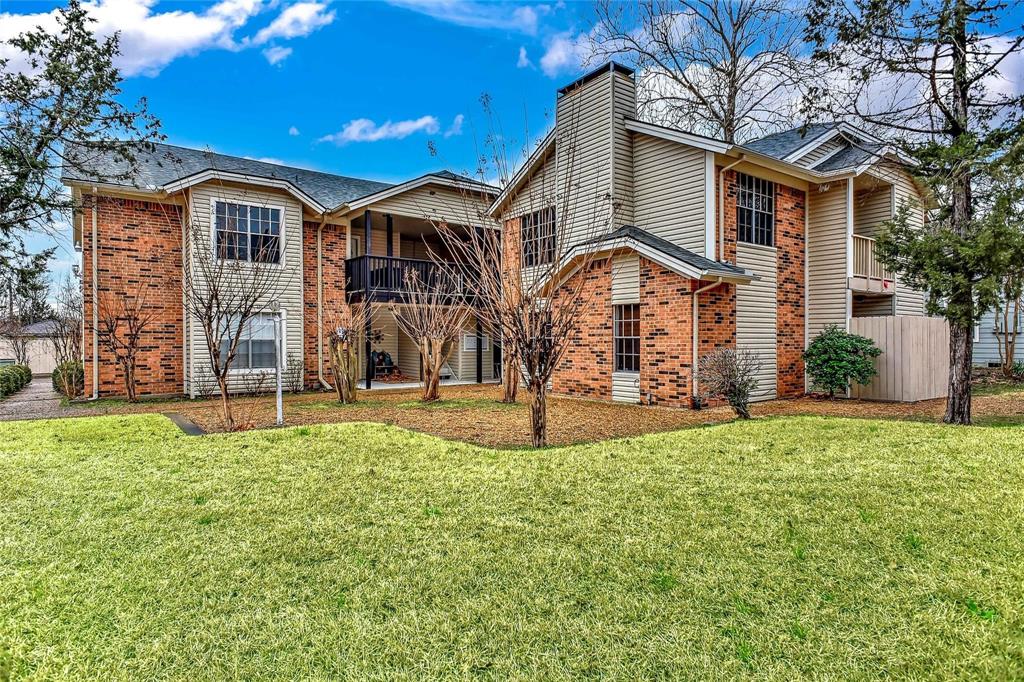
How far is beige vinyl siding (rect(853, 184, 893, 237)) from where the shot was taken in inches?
577

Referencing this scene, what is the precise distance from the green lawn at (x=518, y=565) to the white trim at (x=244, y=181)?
8.92 meters

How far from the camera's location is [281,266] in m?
15.1

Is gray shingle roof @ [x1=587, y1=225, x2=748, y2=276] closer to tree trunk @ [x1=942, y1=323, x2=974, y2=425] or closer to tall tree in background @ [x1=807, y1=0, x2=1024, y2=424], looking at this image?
tall tree in background @ [x1=807, y1=0, x2=1024, y2=424]

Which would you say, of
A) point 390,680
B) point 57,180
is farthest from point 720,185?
point 57,180

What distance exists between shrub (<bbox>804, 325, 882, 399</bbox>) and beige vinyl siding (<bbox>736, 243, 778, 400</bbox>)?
946 mm

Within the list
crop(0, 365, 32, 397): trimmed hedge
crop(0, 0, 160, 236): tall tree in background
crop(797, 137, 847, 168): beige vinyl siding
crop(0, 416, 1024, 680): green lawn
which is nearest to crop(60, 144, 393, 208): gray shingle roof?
crop(0, 0, 160, 236): tall tree in background

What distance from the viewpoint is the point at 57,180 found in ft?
38.0

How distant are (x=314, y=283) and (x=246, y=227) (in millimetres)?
2378

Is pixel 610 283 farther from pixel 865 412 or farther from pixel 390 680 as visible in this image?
pixel 390 680

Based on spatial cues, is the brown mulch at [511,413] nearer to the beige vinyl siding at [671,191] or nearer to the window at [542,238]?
the window at [542,238]

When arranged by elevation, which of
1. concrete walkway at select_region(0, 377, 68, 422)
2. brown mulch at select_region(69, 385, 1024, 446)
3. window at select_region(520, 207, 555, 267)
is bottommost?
concrete walkway at select_region(0, 377, 68, 422)

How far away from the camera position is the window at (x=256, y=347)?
1478cm

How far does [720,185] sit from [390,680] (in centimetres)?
1181

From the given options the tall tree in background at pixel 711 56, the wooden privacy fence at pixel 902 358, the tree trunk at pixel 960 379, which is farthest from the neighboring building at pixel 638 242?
the tall tree in background at pixel 711 56
